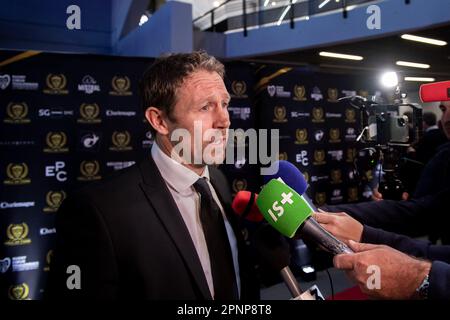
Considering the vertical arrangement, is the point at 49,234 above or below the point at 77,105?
below

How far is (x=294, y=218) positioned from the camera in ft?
2.58

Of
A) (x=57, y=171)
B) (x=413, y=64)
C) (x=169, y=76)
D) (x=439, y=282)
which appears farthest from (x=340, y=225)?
(x=57, y=171)

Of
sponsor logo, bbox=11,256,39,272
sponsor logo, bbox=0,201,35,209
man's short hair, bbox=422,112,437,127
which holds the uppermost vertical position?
man's short hair, bbox=422,112,437,127

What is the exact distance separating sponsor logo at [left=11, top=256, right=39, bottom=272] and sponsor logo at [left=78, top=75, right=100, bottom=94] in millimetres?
1302

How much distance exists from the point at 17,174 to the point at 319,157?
2.26 meters

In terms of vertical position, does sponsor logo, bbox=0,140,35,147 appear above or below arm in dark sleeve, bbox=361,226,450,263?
above

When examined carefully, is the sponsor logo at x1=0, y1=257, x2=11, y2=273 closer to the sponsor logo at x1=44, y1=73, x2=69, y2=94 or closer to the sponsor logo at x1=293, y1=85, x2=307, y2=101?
the sponsor logo at x1=44, y1=73, x2=69, y2=94

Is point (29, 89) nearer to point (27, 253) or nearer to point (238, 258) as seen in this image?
point (27, 253)

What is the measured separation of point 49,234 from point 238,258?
212cm

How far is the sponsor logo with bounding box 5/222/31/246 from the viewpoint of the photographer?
8.22 feet

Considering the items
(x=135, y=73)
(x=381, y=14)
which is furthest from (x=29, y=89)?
(x=381, y=14)

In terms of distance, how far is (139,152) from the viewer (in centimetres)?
296

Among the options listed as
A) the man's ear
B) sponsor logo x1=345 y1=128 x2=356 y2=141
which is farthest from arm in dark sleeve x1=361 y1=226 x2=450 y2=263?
sponsor logo x1=345 y1=128 x2=356 y2=141

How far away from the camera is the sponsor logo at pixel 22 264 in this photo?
8.28 ft
